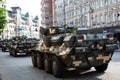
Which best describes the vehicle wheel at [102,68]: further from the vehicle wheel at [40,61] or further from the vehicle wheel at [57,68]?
the vehicle wheel at [40,61]

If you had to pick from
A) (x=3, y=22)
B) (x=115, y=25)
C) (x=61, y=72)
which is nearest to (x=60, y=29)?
(x=61, y=72)

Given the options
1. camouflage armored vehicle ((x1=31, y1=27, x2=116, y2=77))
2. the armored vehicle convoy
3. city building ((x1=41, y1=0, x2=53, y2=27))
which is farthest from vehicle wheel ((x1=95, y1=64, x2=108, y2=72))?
city building ((x1=41, y1=0, x2=53, y2=27))

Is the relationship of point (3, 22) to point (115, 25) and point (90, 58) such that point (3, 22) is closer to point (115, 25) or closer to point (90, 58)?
point (115, 25)

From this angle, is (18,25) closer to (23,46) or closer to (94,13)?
(94,13)

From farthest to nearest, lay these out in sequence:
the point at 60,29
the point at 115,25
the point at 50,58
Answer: the point at 115,25
the point at 60,29
the point at 50,58

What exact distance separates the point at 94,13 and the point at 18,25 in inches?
3509

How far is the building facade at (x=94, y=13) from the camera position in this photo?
187 ft

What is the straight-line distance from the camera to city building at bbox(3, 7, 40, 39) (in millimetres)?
135600

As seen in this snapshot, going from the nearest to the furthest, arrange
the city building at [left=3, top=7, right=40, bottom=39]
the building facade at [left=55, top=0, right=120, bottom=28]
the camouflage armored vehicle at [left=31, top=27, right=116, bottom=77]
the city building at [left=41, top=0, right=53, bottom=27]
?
the camouflage armored vehicle at [left=31, top=27, right=116, bottom=77]
the building facade at [left=55, top=0, right=120, bottom=28]
the city building at [left=41, top=0, right=53, bottom=27]
the city building at [left=3, top=7, right=40, bottom=39]

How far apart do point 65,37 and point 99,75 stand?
223 centimetres

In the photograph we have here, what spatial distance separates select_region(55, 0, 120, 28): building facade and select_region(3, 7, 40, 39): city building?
4557cm

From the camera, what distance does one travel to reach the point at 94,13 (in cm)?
6581

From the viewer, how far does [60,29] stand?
18.7 metres

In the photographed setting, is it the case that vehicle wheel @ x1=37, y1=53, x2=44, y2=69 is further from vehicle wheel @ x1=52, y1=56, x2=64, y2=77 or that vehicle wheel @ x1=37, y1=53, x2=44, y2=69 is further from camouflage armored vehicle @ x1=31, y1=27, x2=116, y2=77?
vehicle wheel @ x1=52, y1=56, x2=64, y2=77
